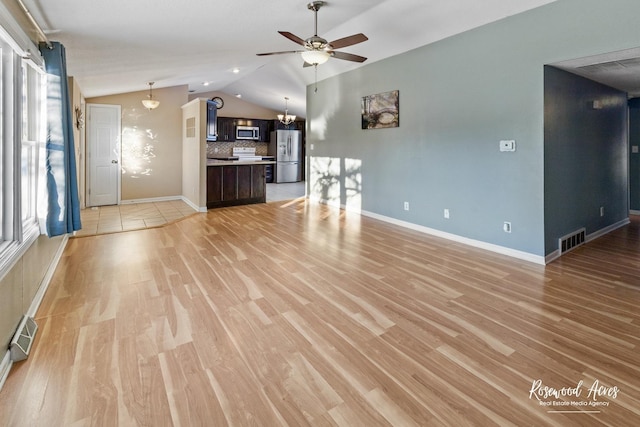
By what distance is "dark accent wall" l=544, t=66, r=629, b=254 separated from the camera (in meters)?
3.72

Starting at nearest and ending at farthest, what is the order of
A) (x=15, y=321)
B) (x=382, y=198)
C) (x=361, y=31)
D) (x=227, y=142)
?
(x=15, y=321), (x=361, y=31), (x=382, y=198), (x=227, y=142)

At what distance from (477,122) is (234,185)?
4.96 metres

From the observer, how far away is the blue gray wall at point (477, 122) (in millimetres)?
3352

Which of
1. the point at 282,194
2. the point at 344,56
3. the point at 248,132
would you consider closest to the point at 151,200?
the point at 282,194

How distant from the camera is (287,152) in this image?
1238cm

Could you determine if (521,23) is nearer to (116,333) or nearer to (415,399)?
(415,399)

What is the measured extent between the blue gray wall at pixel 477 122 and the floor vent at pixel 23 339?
448cm

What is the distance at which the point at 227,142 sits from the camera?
1174 centimetres

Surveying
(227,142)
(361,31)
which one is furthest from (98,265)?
(227,142)

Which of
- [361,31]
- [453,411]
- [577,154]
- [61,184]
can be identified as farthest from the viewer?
[361,31]

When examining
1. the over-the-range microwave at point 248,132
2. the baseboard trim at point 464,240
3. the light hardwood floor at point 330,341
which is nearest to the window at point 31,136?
the light hardwood floor at point 330,341

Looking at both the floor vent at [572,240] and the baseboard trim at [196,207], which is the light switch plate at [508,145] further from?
the baseboard trim at [196,207]

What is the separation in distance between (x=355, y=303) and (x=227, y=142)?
10.2 meters

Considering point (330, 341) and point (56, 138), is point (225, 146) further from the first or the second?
point (330, 341)
